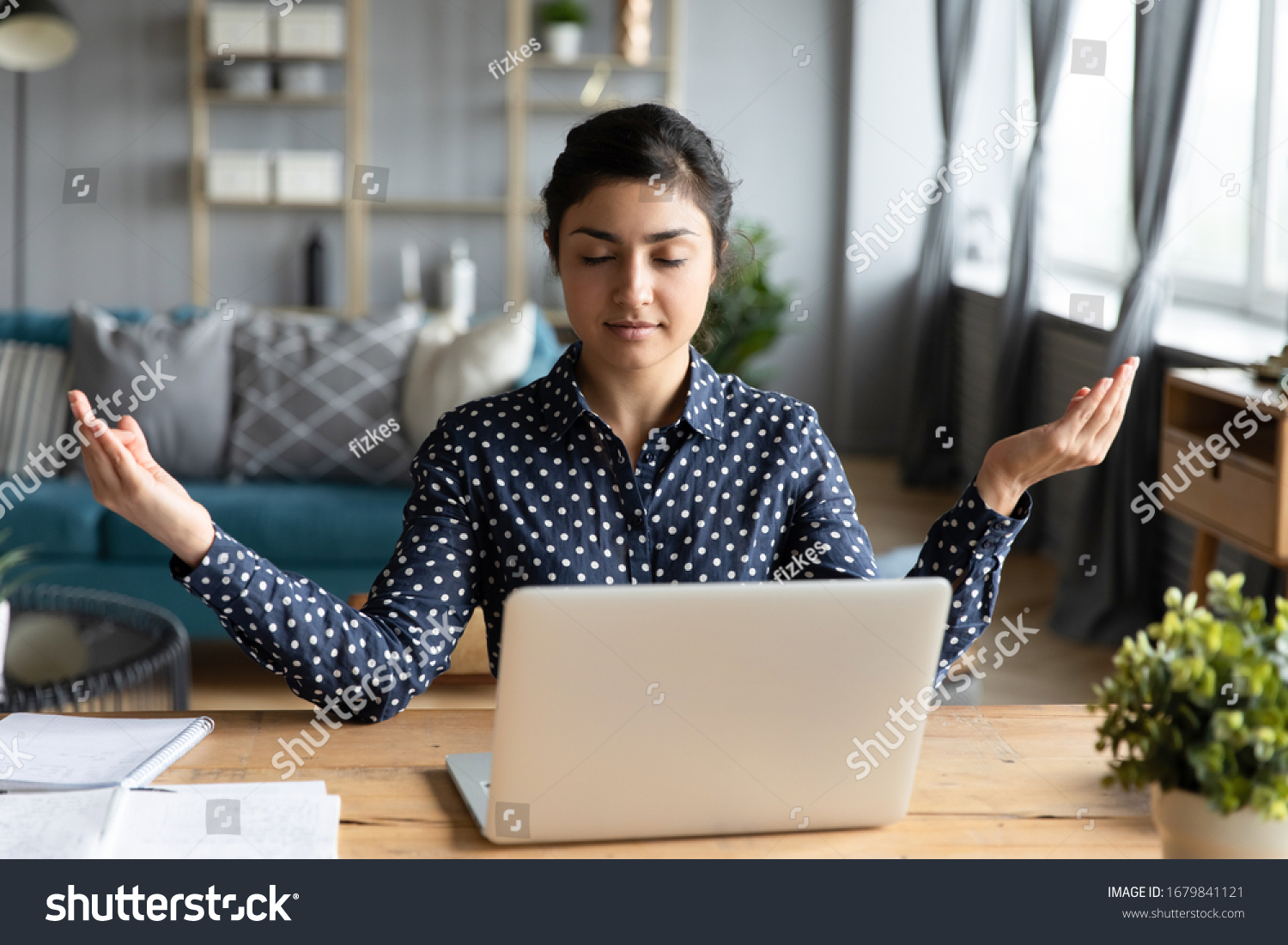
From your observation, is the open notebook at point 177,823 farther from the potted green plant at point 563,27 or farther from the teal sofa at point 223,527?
the potted green plant at point 563,27

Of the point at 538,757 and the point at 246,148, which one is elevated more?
the point at 246,148

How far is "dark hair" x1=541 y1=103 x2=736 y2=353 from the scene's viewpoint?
125cm

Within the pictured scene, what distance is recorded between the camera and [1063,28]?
3.99 metres

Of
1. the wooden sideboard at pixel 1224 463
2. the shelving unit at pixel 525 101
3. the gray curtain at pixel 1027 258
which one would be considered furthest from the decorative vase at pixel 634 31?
the wooden sideboard at pixel 1224 463

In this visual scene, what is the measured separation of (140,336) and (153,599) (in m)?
0.77

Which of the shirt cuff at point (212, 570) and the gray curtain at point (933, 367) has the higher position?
the shirt cuff at point (212, 570)

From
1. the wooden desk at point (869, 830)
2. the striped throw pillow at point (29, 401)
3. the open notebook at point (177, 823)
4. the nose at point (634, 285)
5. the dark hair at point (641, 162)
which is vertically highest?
the dark hair at point (641, 162)

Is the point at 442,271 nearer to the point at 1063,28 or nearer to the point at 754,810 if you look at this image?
the point at 1063,28

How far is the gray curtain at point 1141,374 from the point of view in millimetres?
3170

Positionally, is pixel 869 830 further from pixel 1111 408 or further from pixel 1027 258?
pixel 1027 258

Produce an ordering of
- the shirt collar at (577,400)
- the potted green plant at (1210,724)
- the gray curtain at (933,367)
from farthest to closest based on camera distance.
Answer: the gray curtain at (933,367)
the shirt collar at (577,400)
the potted green plant at (1210,724)

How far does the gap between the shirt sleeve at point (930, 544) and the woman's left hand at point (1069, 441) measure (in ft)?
0.10

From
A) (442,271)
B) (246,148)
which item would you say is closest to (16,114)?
(246,148)

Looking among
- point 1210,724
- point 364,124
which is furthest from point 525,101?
point 1210,724
